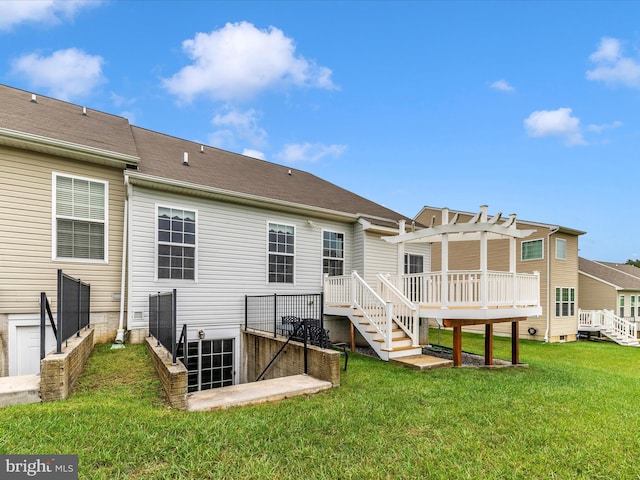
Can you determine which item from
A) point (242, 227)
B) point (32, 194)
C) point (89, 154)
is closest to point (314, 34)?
point (242, 227)

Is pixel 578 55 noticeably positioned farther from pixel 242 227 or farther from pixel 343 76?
pixel 242 227

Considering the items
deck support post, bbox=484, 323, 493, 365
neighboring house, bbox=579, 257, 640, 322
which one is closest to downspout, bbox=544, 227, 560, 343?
neighboring house, bbox=579, 257, 640, 322

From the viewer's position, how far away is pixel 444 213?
8.56 metres

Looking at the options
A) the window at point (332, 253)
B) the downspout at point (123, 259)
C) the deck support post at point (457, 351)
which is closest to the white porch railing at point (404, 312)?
the deck support post at point (457, 351)

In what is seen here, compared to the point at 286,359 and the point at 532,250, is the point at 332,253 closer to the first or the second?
the point at 286,359

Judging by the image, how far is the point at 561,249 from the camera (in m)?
18.2

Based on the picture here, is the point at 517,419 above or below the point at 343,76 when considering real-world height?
below

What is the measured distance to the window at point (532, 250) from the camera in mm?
17844

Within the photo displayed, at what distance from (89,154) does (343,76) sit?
39.9 ft

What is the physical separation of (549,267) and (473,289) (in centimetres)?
1229

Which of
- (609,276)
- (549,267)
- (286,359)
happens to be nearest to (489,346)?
(286,359)

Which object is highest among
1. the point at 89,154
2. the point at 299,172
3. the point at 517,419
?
the point at 299,172

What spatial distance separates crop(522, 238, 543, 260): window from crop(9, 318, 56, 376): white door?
20.3 meters

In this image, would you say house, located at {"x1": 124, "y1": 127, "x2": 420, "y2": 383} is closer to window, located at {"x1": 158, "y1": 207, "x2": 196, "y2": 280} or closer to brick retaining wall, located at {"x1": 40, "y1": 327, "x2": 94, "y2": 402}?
window, located at {"x1": 158, "y1": 207, "x2": 196, "y2": 280}
